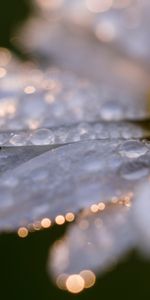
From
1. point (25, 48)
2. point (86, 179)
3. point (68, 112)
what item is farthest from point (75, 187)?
point (25, 48)

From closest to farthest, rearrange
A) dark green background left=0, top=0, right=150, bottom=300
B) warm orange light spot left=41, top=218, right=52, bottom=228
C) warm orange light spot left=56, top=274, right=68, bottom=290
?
warm orange light spot left=41, top=218, right=52, bottom=228 < warm orange light spot left=56, top=274, right=68, bottom=290 < dark green background left=0, top=0, right=150, bottom=300

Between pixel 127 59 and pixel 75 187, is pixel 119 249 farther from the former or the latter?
pixel 127 59

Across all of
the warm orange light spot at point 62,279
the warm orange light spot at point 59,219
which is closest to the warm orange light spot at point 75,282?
the warm orange light spot at point 62,279

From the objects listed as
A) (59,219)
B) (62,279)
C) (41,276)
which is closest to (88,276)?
(62,279)

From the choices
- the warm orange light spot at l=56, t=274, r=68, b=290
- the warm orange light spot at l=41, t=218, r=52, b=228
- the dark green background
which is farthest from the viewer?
the dark green background

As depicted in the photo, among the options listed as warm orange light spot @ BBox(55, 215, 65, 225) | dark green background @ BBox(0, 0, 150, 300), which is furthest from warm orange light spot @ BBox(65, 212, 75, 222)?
dark green background @ BBox(0, 0, 150, 300)

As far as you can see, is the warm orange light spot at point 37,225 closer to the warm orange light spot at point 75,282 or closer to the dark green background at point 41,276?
the warm orange light spot at point 75,282

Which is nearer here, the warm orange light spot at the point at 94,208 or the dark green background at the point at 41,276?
the warm orange light spot at the point at 94,208

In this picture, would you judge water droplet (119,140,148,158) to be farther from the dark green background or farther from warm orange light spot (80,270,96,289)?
the dark green background

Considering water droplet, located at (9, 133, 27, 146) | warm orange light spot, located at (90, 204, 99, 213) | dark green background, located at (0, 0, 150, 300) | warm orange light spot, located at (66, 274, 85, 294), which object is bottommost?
dark green background, located at (0, 0, 150, 300)
